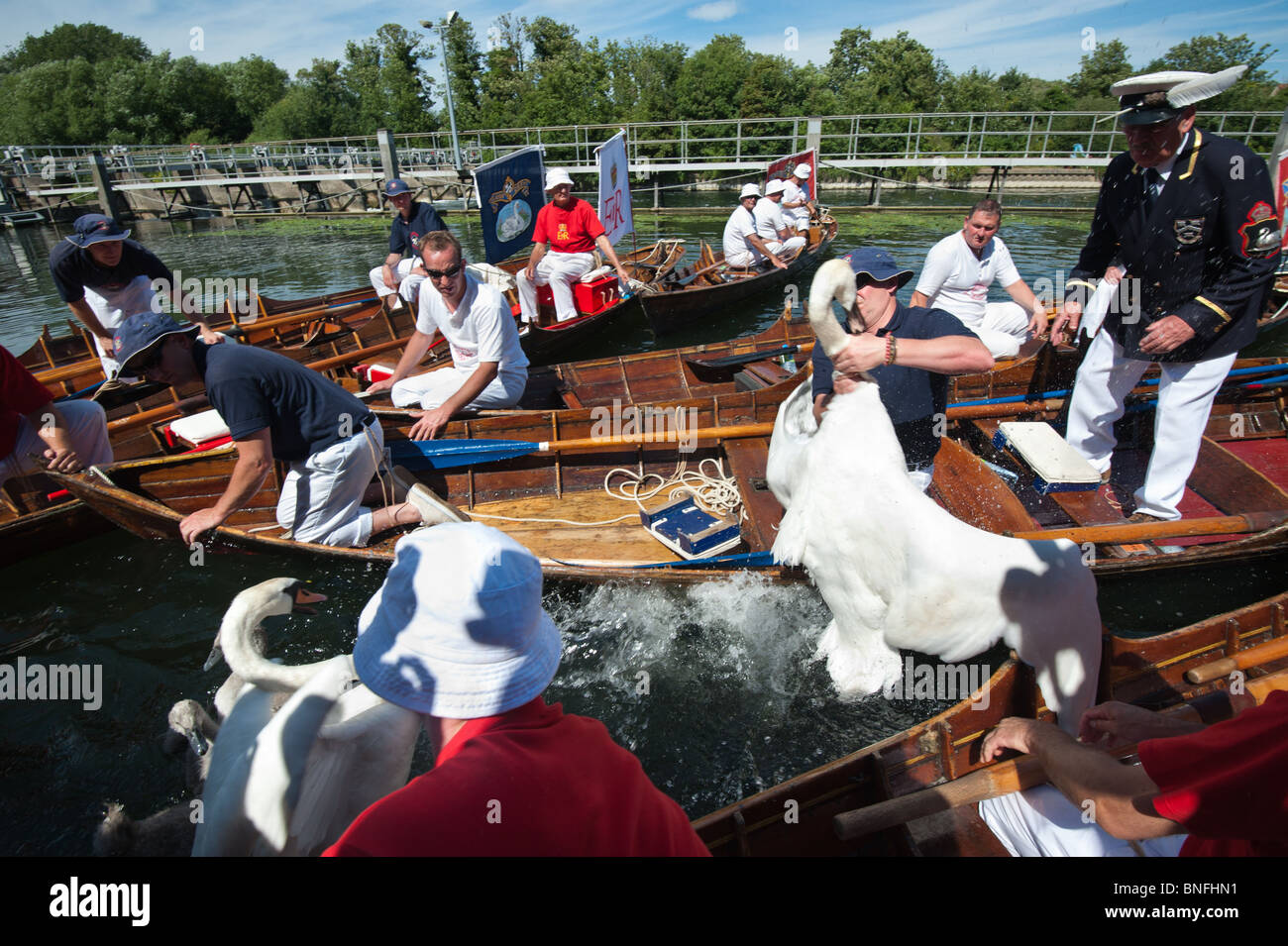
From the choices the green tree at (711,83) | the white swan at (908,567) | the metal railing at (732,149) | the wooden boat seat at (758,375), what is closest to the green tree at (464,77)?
the metal railing at (732,149)

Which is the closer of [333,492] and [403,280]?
[333,492]

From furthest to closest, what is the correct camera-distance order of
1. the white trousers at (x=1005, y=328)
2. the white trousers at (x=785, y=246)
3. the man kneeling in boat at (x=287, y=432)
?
the white trousers at (x=785, y=246) → the white trousers at (x=1005, y=328) → the man kneeling in boat at (x=287, y=432)

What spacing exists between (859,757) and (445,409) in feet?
14.0

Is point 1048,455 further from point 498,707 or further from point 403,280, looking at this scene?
point 403,280

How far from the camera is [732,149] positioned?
31.6 m

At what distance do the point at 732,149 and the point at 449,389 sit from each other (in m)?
30.4

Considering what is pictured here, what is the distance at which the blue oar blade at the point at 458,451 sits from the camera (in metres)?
5.66

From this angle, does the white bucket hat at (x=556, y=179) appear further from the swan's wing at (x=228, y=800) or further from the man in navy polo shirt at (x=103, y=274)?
the swan's wing at (x=228, y=800)

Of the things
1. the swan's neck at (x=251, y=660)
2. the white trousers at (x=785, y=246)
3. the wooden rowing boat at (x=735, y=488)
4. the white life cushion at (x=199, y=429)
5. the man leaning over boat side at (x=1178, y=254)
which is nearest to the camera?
the swan's neck at (x=251, y=660)

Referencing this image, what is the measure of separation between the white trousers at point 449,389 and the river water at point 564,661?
1781 millimetres

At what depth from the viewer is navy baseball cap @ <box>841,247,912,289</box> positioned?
3297 mm

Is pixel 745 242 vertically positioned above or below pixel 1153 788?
above

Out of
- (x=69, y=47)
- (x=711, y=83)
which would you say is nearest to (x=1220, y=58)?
(x=711, y=83)
